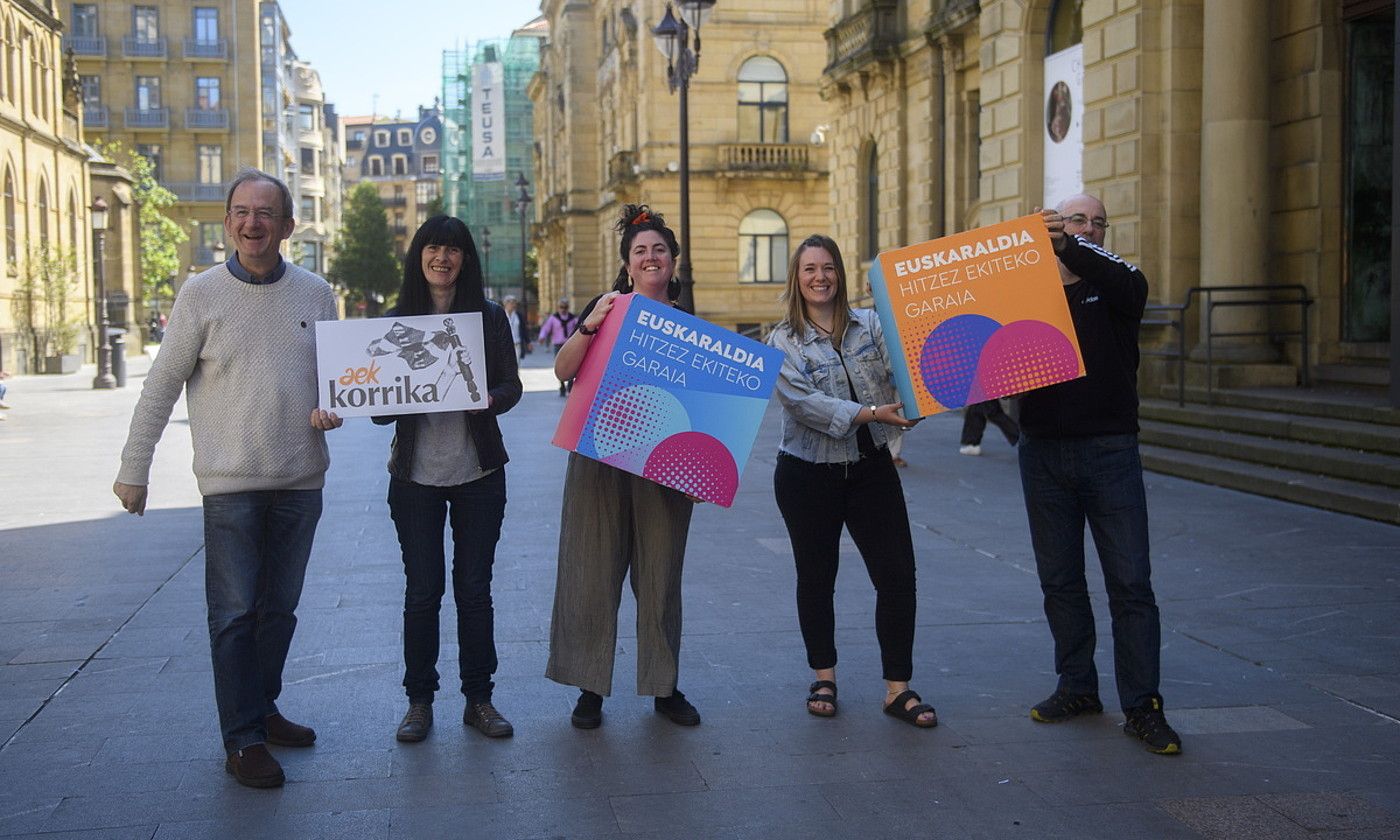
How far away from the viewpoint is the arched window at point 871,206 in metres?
28.9

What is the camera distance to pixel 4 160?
120ft

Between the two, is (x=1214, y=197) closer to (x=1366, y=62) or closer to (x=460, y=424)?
(x=1366, y=62)

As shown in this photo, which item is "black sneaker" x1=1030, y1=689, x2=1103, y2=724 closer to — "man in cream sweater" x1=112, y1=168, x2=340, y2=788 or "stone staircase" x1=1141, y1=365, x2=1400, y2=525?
"man in cream sweater" x1=112, y1=168, x2=340, y2=788

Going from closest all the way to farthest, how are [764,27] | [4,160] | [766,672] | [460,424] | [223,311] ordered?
[223,311] → [460,424] → [766,672] → [4,160] → [764,27]

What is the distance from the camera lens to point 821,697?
19.4 feet

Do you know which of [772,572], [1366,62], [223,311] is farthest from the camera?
[1366,62]

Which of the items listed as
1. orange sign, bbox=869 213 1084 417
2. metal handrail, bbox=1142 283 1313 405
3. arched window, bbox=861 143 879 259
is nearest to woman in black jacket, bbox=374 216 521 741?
orange sign, bbox=869 213 1084 417

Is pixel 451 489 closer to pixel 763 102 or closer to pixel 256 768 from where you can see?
pixel 256 768

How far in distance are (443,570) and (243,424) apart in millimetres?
977

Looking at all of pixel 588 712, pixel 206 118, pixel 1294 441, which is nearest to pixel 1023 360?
pixel 588 712

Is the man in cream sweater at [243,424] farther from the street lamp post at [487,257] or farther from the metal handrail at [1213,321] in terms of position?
the street lamp post at [487,257]

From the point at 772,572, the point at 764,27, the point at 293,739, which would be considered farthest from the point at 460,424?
the point at 764,27

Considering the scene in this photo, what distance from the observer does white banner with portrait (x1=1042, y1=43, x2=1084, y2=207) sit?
1770 cm

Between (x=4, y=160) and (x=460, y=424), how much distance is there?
3574cm
